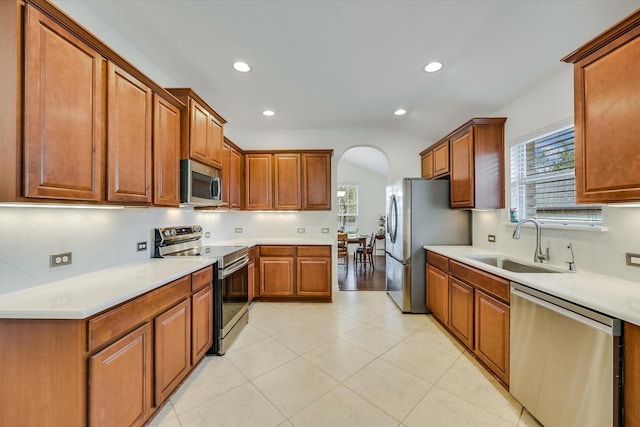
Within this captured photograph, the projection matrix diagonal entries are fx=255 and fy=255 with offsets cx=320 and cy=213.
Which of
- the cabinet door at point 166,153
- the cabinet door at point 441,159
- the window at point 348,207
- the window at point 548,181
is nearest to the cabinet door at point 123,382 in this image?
the cabinet door at point 166,153

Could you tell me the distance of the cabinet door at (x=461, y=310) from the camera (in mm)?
2359

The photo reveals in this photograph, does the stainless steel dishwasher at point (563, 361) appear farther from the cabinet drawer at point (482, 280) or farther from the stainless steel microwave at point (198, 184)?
the stainless steel microwave at point (198, 184)

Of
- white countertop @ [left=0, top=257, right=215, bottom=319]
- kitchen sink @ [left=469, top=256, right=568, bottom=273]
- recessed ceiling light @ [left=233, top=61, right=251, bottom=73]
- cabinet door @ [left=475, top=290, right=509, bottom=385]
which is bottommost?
cabinet door @ [left=475, top=290, right=509, bottom=385]

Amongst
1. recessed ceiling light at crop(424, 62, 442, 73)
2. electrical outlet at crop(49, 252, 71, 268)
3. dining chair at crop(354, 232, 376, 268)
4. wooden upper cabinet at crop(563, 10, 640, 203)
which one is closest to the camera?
wooden upper cabinet at crop(563, 10, 640, 203)

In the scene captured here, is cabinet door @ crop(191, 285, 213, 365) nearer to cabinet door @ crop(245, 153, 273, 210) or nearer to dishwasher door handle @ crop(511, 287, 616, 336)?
cabinet door @ crop(245, 153, 273, 210)

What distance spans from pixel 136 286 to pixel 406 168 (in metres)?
4.06

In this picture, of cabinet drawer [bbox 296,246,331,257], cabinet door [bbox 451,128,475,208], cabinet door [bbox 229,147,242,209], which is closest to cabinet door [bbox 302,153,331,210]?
cabinet drawer [bbox 296,246,331,257]

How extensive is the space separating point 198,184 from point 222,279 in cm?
96

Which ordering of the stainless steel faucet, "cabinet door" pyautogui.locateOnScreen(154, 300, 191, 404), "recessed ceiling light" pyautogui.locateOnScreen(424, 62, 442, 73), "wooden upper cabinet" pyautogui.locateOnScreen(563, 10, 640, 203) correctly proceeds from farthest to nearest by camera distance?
"recessed ceiling light" pyautogui.locateOnScreen(424, 62, 442, 73) < the stainless steel faucet < "cabinet door" pyautogui.locateOnScreen(154, 300, 191, 404) < "wooden upper cabinet" pyautogui.locateOnScreen(563, 10, 640, 203)

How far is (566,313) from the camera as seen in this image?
1405 mm

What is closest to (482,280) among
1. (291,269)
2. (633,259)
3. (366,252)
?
(633,259)

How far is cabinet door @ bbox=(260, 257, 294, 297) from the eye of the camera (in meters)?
3.81

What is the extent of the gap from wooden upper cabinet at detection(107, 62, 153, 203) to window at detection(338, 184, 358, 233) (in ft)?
23.1

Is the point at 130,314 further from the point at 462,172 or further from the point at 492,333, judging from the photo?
the point at 462,172
